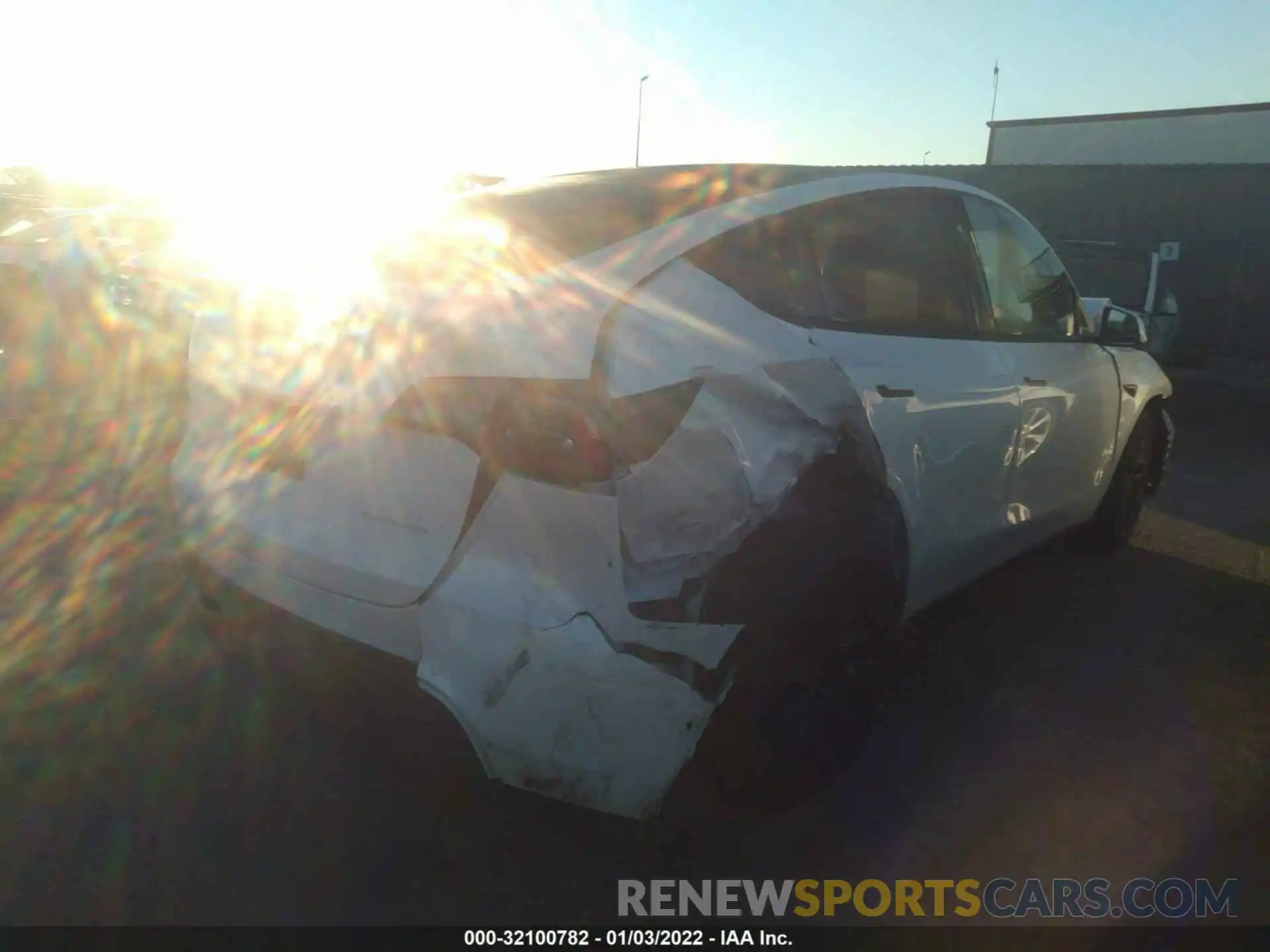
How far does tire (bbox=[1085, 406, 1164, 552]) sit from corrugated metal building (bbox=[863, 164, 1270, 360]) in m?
12.8

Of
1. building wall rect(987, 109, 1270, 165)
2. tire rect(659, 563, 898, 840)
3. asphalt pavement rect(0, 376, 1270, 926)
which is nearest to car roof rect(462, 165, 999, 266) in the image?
tire rect(659, 563, 898, 840)

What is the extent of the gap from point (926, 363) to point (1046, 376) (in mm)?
1005

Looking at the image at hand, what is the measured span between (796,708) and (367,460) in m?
1.20

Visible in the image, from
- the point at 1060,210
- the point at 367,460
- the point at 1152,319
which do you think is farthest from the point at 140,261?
the point at 1060,210

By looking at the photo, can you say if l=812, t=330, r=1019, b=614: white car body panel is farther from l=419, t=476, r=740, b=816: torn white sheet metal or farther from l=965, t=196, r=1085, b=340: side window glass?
l=419, t=476, r=740, b=816: torn white sheet metal

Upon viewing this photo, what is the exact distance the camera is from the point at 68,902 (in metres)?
2.47

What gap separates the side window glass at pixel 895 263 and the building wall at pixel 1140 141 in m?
20.5

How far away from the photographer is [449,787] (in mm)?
3021

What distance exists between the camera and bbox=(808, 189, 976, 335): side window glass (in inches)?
126

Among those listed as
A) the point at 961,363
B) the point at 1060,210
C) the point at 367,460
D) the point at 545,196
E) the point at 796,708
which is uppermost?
the point at 1060,210

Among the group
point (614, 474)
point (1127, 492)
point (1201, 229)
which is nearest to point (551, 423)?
point (614, 474)

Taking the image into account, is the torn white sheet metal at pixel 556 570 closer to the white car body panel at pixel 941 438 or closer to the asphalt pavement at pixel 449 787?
the asphalt pavement at pixel 449 787

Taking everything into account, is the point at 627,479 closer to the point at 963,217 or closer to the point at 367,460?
the point at 367,460

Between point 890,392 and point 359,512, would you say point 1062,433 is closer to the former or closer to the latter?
point 890,392
